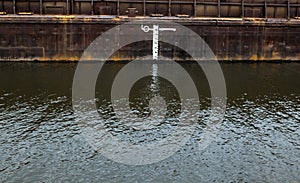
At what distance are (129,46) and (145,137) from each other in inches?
676

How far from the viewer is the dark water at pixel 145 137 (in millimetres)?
14984

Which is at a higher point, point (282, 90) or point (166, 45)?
point (166, 45)

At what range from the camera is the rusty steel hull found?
32875 millimetres

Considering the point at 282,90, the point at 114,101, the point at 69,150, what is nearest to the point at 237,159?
the point at 69,150

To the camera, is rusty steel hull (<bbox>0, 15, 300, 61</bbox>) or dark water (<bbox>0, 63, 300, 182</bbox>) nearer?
dark water (<bbox>0, 63, 300, 182</bbox>)

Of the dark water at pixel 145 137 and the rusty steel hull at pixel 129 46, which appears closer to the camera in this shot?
the dark water at pixel 145 137

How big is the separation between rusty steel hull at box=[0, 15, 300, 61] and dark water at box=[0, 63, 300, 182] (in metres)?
4.60

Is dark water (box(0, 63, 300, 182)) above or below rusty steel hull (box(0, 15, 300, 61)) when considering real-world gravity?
below

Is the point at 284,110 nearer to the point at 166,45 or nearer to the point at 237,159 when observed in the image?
the point at 237,159

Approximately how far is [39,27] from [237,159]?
2308cm

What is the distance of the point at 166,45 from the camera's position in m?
34.7

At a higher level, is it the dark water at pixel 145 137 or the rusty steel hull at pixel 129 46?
the rusty steel hull at pixel 129 46

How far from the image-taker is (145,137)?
18375 mm

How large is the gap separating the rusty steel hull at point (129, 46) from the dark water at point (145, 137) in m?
4.60
